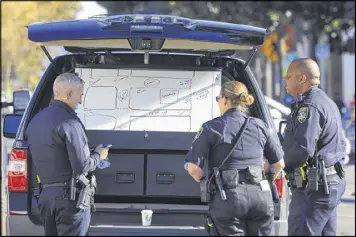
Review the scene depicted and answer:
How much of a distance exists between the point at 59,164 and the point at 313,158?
68.9 inches

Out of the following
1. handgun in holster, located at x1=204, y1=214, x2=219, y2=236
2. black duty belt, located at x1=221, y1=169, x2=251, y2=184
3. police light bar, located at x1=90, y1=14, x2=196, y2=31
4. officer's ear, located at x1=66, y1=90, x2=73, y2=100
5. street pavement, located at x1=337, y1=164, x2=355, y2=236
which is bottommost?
street pavement, located at x1=337, y1=164, x2=355, y2=236

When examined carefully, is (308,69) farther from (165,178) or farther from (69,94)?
(69,94)

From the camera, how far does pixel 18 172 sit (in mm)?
6375

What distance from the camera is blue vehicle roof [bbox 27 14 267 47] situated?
608cm

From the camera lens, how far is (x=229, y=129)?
5738 millimetres

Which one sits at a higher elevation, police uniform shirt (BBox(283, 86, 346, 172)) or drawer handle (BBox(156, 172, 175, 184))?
police uniform shirt (BBox(283, 86, 346, 172))

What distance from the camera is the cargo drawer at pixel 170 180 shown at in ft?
22.1

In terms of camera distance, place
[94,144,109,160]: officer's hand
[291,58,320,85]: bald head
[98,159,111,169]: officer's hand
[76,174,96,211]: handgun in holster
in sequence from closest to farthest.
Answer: [76,174,96,211]: handgun in holster < [94,144,109,160]: officer's hand < [98,159,111,169]: officer's hand < [291,58,320,85]: bald head

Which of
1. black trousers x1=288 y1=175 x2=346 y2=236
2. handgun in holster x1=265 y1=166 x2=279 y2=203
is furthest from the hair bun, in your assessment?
black trousers x1=288 y1=175 x2=346 y2=236

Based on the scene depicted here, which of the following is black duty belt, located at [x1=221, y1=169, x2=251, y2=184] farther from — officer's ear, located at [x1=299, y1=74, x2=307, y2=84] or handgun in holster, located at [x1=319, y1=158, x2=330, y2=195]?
officer's ear, located at [x1=299, y1=74, x2=307, y2=84]

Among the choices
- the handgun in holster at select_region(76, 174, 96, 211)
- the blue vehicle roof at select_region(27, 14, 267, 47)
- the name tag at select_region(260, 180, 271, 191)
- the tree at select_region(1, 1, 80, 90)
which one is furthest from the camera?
the tree at select_region(1, 1, 80, 90)

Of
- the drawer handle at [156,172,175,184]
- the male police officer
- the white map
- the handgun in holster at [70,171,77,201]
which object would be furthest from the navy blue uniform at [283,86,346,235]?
the handgun in holster at [70,171,77,201]

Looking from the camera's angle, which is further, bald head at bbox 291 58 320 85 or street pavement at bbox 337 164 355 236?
street pavement at bbox 337 164 355 236

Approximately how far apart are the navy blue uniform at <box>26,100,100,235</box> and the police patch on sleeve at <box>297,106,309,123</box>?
4.69 ft
